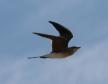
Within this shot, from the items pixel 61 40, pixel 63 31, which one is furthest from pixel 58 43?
pixel 63 31

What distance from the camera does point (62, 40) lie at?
11.4ft

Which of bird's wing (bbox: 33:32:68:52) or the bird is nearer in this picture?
the bird

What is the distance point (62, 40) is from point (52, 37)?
0.23m

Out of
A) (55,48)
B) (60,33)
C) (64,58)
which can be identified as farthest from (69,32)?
(64,58)

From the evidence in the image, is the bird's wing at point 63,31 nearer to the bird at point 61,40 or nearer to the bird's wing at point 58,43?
the bird at point 61,40

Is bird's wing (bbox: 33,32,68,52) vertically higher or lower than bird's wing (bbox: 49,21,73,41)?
lower

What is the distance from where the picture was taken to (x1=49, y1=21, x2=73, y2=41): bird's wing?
3.24 meters

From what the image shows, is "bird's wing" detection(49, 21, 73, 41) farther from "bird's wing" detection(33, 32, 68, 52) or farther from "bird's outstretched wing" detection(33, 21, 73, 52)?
"bird's wing" detection(33, 32, 68, 52)

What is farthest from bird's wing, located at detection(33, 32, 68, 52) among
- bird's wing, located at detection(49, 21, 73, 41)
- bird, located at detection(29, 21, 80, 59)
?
bird's wing, located at detection(49, 21, 73, 41)

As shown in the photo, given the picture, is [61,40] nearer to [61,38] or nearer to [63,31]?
[61,38]

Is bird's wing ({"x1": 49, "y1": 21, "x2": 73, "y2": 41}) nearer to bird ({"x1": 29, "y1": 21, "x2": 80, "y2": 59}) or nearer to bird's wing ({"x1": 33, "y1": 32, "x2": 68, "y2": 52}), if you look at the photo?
bird ({"x1": 29, "y1": 21, "x2": 80, "y2": 59})

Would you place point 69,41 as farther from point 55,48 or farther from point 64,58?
point 64,58

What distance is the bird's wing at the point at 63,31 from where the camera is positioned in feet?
10.6

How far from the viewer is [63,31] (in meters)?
3.41
